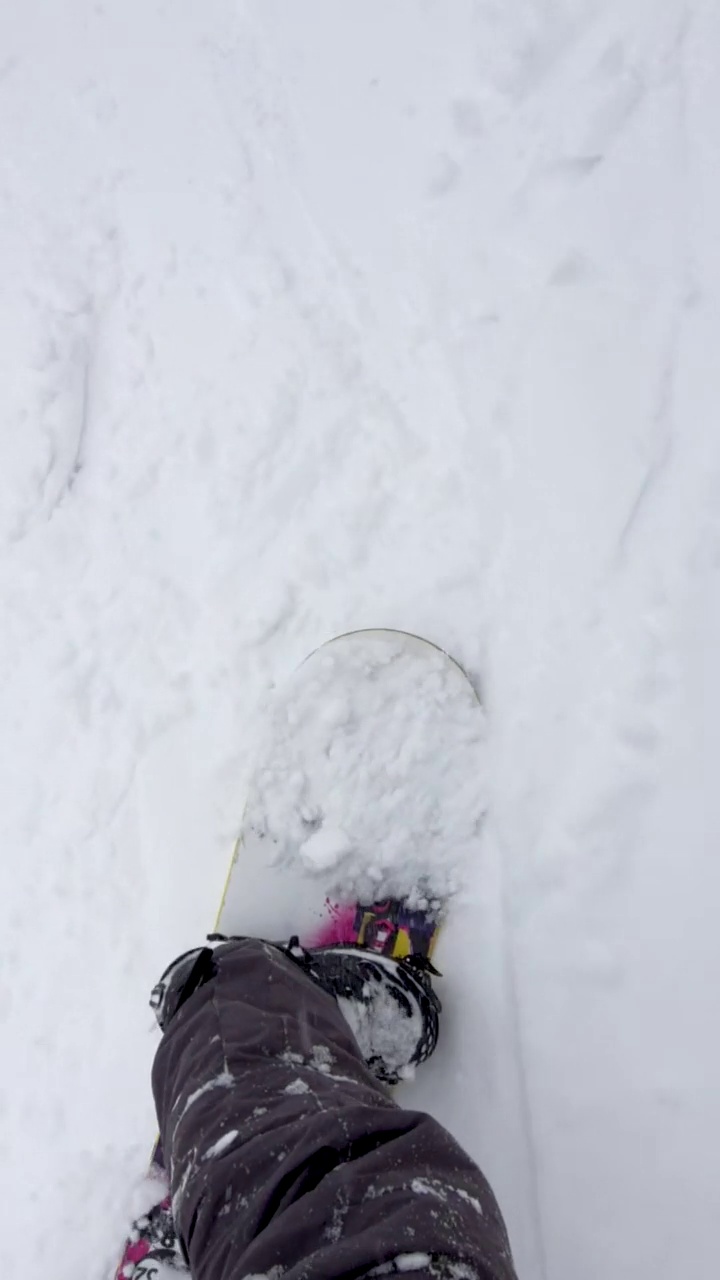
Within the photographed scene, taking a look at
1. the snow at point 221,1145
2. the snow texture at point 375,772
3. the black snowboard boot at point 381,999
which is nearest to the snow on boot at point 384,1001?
the black snowboard boot at point 381,999

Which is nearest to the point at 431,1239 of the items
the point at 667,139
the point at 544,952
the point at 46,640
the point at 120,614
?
the point at 544,952

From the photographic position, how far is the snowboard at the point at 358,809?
4.41 ft

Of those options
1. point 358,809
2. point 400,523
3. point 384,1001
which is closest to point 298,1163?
point 384,1001

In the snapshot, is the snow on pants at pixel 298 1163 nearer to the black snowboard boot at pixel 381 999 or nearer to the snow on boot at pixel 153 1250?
the black snowboard boot at pixel 381 999

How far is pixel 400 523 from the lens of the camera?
4.71 feet

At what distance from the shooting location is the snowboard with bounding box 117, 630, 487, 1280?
1343mm

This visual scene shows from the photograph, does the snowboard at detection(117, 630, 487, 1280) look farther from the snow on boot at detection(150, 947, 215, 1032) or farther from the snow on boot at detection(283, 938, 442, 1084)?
the snow on boot at detection(150, 947, 215, 1032)

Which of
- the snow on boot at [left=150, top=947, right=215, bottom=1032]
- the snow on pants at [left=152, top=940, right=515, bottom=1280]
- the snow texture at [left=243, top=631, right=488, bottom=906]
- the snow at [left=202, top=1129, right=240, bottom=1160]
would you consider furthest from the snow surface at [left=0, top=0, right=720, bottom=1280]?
the snow at [left=202, top=1129, right=240, bottom=1160]

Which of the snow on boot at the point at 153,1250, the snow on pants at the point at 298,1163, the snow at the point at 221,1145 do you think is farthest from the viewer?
the snow on boot at the point at 153,1250

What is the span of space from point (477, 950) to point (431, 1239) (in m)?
0.64

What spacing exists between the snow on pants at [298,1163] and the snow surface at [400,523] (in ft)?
1.38

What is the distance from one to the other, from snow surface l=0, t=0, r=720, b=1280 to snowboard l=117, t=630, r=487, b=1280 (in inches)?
2.1

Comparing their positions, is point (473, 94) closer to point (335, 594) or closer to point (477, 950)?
point (335, 594)

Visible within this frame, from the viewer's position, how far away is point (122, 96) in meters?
1.89
